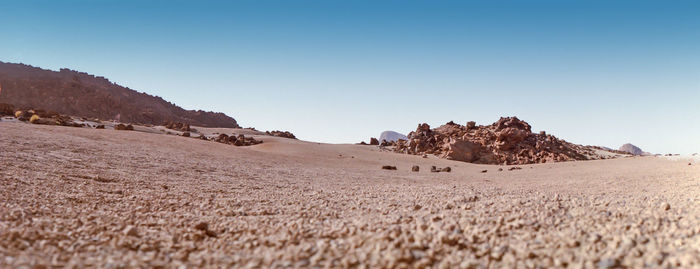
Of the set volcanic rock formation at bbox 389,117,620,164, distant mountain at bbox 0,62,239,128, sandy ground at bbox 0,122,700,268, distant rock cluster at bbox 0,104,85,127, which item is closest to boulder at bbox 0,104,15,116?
Result: distant rock cluster at bbox 0,104,85,127

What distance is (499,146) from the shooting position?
815 inches

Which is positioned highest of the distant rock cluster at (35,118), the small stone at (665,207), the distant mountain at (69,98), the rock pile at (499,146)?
the distant mountain at (69,98)

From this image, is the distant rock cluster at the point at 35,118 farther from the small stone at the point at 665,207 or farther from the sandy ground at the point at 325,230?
the small stone at the point at 665,207

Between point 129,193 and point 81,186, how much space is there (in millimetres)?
691

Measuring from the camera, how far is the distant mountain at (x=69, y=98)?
1853 inches

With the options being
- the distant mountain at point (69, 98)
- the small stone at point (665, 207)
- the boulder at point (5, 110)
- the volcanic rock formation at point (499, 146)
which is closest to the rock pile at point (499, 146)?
the volcanic rock formation at point (499, 146)

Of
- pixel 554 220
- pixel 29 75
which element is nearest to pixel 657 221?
pixel 554 220

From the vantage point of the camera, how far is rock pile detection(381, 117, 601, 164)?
785 inches

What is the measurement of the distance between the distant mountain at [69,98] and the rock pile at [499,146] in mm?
43354

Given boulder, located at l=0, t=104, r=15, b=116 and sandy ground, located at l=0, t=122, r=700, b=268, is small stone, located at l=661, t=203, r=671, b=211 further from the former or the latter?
boulder, located at l=0, t=104, r=15, b=116

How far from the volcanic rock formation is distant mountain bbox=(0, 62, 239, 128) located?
43.3 m

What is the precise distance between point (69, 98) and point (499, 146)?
174 feet

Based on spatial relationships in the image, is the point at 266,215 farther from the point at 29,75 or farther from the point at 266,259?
the point at 29,75

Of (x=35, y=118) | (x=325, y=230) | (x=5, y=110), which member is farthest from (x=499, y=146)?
(x=5, y=110)
